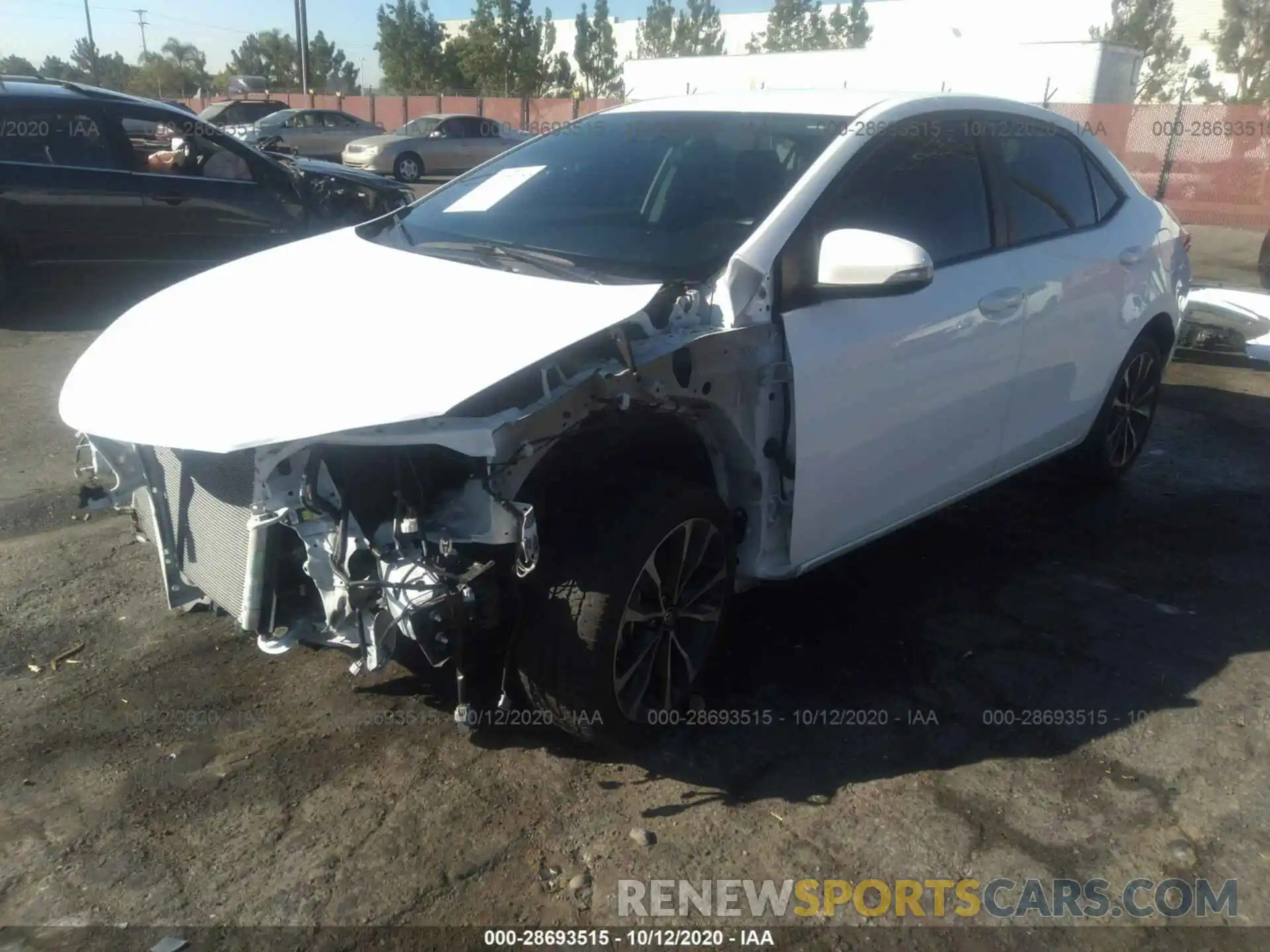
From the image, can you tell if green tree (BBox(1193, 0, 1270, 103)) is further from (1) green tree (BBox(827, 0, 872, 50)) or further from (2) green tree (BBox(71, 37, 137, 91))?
(2) green tree (BBox(71, 37, 137, 91))

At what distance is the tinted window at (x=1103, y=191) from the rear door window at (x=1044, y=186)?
0.05 metres

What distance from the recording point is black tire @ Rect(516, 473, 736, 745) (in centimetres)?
276

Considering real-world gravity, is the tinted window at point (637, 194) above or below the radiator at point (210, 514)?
above

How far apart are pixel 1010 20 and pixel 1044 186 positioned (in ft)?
149

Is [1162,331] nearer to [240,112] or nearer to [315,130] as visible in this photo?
[315,130]

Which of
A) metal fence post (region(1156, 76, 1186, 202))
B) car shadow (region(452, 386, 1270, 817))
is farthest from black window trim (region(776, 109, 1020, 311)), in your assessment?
metal fence post (region(1156, 76, 1186, 202))

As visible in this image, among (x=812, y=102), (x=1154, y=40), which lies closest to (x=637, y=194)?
(x=812, y=102)

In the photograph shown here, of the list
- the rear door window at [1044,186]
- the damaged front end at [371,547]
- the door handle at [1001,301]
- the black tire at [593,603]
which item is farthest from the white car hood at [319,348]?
the rear door window at [1044,186]

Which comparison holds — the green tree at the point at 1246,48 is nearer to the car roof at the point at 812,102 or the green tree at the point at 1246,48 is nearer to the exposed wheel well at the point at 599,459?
the car roof at the point at 812,102

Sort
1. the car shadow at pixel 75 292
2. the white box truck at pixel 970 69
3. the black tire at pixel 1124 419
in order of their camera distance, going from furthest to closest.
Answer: the white box truck at pixel 970 69, the car shadow at pixel 75 292, the black tire at pixel 1124 419

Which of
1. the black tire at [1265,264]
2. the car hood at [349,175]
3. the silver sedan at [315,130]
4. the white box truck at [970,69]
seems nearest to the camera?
the car hood at [349,175]

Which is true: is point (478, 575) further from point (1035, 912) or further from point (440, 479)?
point (1035, 912)

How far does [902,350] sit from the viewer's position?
135 inches

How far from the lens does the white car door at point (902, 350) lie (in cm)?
320
